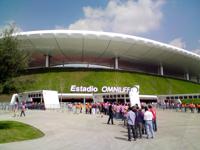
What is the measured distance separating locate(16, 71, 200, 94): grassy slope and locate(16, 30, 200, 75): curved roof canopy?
4.68 m

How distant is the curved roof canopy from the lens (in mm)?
50500

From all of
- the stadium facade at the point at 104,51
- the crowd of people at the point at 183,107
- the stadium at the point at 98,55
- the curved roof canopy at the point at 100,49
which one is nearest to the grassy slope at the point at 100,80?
the stadium at the point at 98,55

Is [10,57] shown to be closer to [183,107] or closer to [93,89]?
[183,107]

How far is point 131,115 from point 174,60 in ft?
187

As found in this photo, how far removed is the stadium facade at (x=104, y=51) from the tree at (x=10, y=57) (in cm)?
3145

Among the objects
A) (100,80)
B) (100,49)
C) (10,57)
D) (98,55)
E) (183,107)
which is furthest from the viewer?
(98,55)

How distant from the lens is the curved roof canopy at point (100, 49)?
1988 inches

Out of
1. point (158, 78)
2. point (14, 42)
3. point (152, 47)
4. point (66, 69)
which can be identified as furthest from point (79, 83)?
point (14, 42)

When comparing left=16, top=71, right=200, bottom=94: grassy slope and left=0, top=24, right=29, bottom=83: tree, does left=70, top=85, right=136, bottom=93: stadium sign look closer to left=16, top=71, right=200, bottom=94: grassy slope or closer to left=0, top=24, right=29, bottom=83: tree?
left=16, top=71, right=200, bottom=94: grassy slope

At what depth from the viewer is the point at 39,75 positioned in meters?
59.0

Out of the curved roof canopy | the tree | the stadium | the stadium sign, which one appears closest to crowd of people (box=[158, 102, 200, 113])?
the stadium

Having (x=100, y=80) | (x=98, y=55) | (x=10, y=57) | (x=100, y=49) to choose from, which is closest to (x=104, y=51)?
(x=100, y=49)

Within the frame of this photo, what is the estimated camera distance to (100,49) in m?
56.9

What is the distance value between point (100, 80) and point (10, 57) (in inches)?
1768
